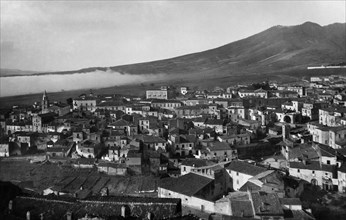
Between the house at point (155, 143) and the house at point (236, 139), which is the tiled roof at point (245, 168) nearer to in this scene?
the house at point (236, 139)

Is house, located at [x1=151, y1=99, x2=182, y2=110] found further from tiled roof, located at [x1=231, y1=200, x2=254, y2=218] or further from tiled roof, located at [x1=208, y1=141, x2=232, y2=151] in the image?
tiled roof, located at [x1=231, y1=200, x2=254, y2=218]

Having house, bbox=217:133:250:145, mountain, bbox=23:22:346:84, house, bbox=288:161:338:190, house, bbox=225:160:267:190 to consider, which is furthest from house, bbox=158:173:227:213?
mountain, bbox=23:22:346:84

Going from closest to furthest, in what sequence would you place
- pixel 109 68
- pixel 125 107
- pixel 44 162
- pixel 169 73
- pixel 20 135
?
pixel 44 162 < pixel 20 135 < pixel 125 107 < pixel 169 73 < pixel 109 68

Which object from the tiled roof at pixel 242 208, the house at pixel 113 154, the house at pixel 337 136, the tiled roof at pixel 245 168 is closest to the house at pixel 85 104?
the house at pixel 113 154

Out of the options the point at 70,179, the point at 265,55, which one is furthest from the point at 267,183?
the point at 265,55

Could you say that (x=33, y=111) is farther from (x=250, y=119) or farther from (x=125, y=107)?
(x=250, y=119)

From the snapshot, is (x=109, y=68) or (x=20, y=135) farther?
(x=109, y=68)

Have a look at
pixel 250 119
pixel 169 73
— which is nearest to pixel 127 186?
pixel 250 119
